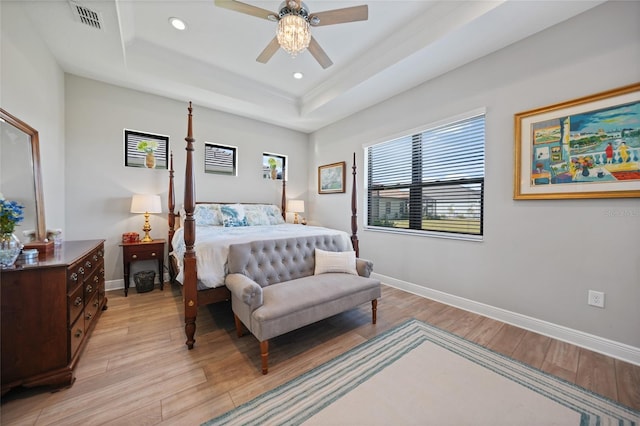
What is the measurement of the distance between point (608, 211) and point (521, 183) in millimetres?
638

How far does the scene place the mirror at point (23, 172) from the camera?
Result: 73.8 inches

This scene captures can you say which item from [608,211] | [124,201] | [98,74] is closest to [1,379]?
[124,201]

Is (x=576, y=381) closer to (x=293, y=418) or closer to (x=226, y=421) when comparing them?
(x=293, y=418)

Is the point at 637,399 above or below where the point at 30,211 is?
below

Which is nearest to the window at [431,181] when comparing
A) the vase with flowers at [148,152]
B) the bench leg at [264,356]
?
the bench leg at [264,356]

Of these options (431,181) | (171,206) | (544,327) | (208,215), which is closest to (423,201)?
(431,181)

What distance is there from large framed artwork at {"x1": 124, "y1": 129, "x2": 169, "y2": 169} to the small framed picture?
111 inches

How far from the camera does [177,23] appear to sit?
263cm

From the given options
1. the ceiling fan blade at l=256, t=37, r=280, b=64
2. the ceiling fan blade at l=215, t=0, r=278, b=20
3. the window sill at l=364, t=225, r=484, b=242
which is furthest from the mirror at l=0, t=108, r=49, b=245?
the window sill at l=364, t=225, r=484, b=242

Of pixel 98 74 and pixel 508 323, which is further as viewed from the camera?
pixel 98 74

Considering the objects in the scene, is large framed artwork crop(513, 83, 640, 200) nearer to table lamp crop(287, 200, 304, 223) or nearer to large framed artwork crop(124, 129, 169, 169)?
table lamp crop(287, 200, 304, 223)

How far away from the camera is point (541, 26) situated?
2.25 metres

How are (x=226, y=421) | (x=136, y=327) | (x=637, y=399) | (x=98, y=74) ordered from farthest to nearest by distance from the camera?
(x=98, y=74)
(x=136, y=327)
(x=637, y=399)
(x=226, y=421)

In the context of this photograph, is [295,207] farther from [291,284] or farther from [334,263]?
[291,284]
